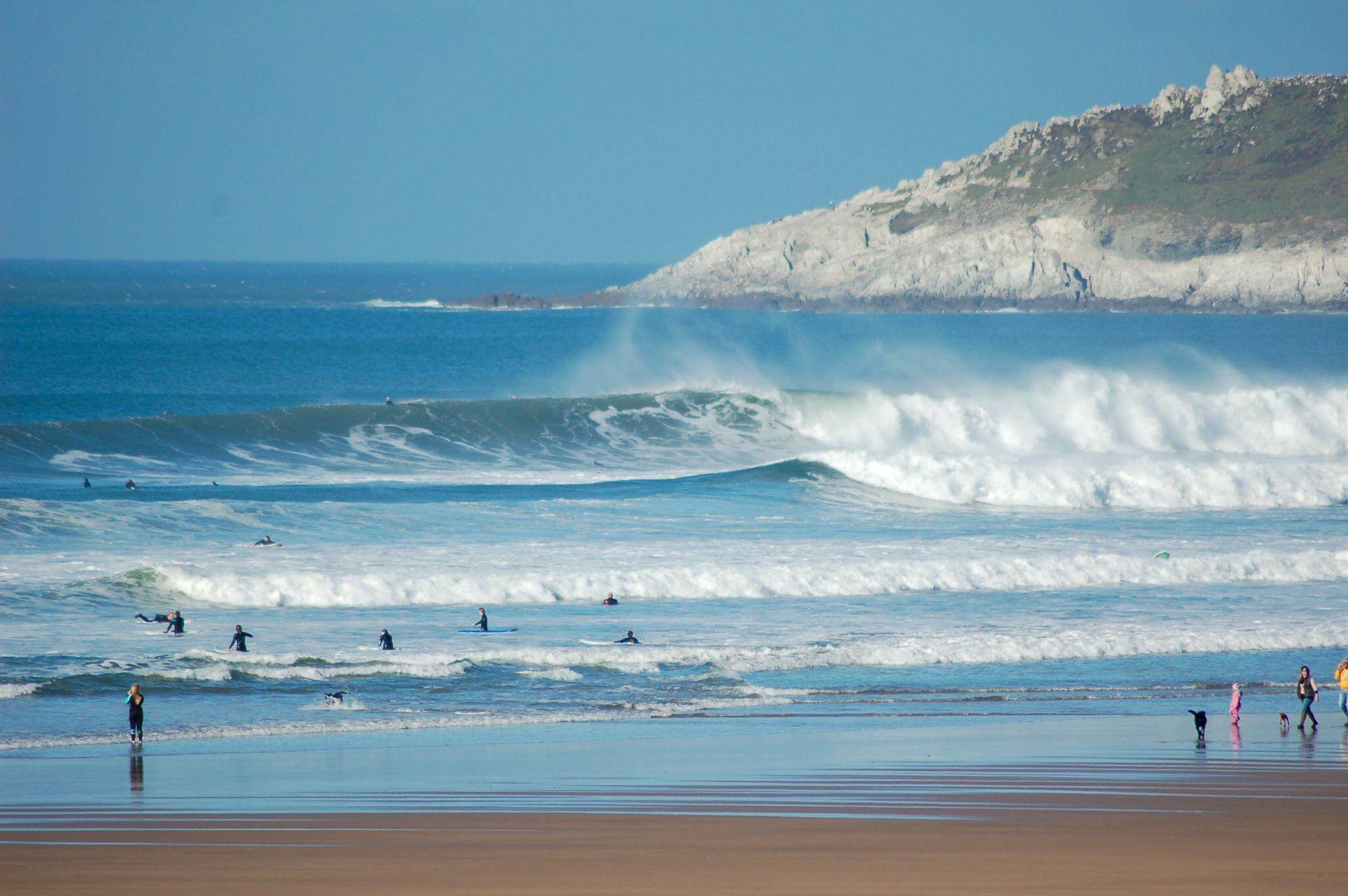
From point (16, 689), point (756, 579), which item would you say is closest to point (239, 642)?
point (16, 689)

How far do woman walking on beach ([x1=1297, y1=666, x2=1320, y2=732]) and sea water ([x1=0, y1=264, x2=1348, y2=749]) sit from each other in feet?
3.17

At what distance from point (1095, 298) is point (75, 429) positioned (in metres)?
100

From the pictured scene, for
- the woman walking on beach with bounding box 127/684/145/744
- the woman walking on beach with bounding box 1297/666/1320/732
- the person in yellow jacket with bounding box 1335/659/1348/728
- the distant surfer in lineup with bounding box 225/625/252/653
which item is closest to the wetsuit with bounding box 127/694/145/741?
the woman walking on beach with bounding box 127/684/145/744

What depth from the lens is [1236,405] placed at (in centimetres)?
3697

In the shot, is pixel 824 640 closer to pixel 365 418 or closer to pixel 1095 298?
pixel 365 418

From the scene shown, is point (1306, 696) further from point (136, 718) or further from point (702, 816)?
point (136, 718)

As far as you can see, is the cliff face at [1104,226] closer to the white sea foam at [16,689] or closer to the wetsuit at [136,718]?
the white sea foam at [16,689]

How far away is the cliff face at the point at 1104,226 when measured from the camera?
11544 centimetres

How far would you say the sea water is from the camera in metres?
14.3

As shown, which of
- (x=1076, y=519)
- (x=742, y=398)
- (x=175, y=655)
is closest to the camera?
(x=175, y=655)

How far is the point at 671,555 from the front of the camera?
2119 centimetres

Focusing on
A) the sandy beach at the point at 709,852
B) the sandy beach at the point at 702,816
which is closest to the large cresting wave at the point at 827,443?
the sandy beach at the point at 702,816

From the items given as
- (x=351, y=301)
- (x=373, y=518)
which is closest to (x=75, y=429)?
(x=373, y=518)

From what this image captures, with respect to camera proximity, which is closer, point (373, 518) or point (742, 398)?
point (373, 518)
